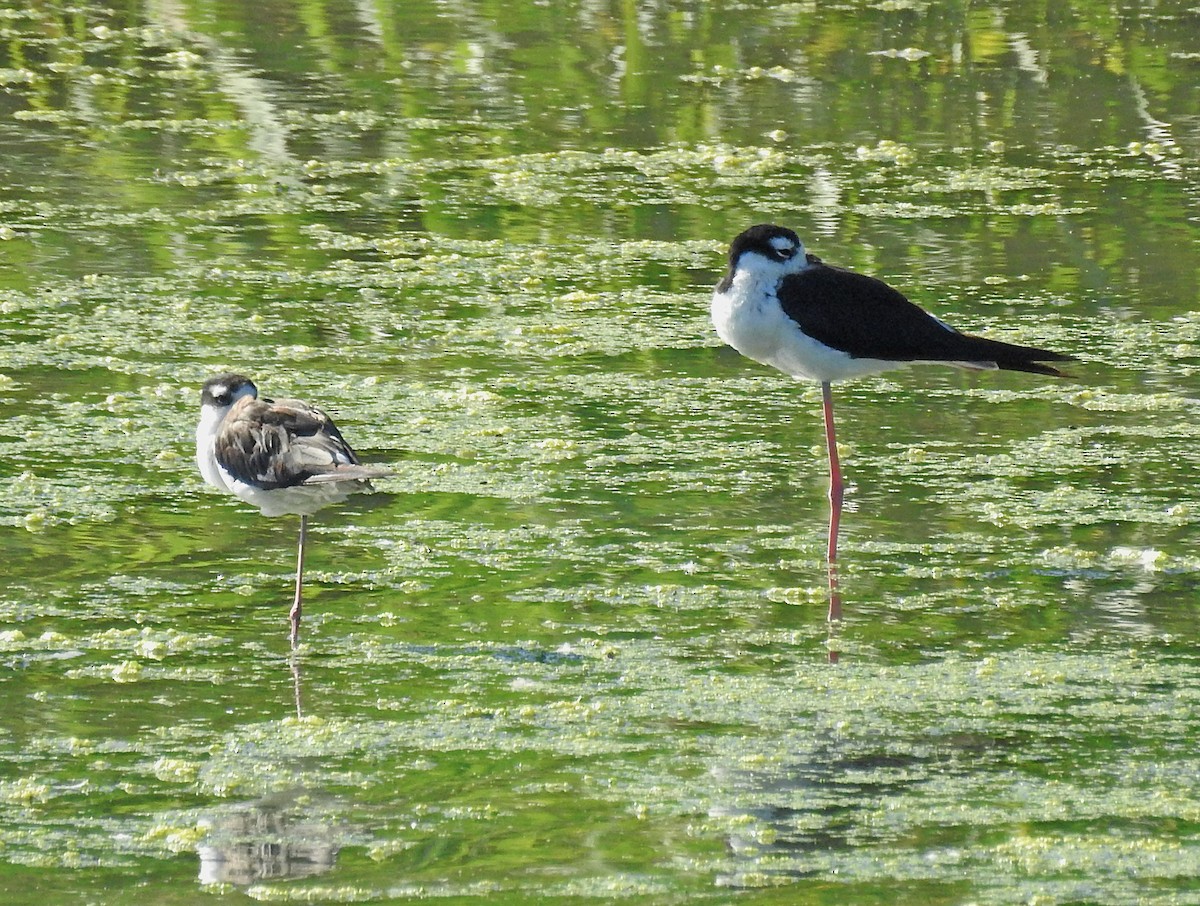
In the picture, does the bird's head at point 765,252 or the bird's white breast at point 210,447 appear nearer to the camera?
the bird's white breast at point 210,447

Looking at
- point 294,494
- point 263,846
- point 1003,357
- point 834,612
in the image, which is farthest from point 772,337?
point 263,846

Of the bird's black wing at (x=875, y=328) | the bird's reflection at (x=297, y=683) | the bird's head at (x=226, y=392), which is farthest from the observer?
the bird's black wing at (x=875, y=328)

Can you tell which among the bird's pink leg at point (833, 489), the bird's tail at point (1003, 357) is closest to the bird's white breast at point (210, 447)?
the bird's pink leg at point (833, 489)

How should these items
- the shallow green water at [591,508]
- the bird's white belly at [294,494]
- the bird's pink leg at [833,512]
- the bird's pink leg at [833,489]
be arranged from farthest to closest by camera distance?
the bird's pink leg at [833,489], the bird's pink leg at [833,512], the bird's white belly at [294,494], the shallow green water at [591,508]

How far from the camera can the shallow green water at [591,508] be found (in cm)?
495

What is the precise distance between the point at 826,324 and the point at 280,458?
1.87 metres

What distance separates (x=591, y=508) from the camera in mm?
7215

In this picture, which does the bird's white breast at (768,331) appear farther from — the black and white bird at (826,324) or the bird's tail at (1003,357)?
the bird's tail at (1003,357)

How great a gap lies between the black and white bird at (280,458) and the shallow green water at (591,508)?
1.10 feet

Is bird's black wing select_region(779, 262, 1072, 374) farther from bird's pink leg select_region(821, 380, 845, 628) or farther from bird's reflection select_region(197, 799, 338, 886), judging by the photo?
bird's reflection select_region(197, 799, 338, 886)

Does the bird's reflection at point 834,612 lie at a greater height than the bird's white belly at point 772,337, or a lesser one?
lesser

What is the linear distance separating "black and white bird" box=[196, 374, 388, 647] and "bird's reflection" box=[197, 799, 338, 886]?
1140mm

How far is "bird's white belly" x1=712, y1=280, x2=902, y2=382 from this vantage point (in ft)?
23.0

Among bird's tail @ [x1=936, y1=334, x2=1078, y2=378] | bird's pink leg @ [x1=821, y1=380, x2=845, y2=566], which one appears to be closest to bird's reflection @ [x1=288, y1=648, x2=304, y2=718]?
bird's pink leg @ [x1=821, y1=380, x2=845, y2=566]
